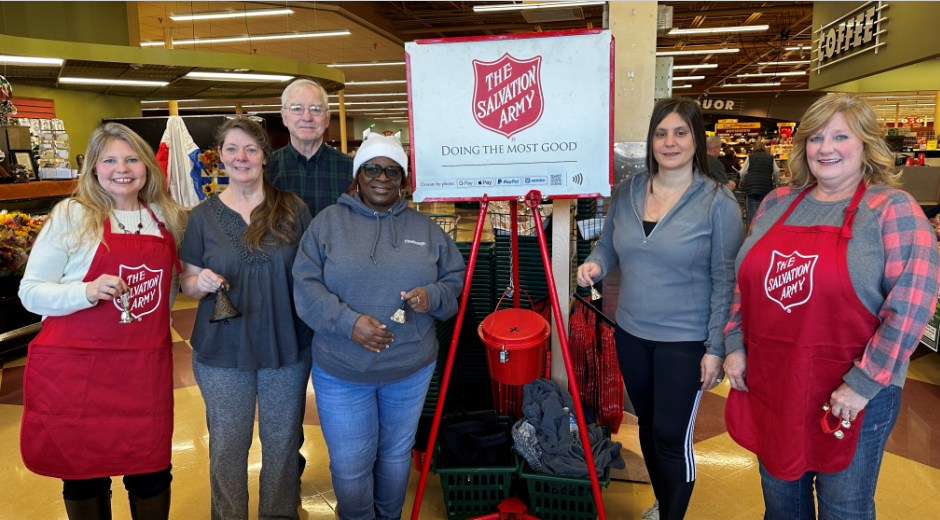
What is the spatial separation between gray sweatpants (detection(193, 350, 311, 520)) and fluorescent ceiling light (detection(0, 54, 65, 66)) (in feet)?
Result: 30.5

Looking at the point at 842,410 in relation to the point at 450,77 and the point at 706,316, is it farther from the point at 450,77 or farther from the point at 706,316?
the point at 450,77

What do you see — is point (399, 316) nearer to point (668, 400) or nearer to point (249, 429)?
point (249, 429)

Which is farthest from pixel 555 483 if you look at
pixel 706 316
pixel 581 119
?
pixel 581 119


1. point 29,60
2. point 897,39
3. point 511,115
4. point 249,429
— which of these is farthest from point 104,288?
point 29,60

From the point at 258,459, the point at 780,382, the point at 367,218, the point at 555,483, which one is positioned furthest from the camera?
the point at 258,459

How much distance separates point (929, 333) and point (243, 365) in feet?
14.6

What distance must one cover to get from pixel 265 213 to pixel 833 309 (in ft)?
6.10

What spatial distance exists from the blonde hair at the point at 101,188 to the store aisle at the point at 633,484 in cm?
151

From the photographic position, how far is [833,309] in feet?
5.10

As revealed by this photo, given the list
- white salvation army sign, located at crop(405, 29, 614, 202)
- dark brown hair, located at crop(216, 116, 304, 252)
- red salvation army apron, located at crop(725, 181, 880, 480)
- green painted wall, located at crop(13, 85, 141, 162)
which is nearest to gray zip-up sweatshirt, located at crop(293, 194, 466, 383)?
dark brown hair, located at crop(216, 116, 304, 252)

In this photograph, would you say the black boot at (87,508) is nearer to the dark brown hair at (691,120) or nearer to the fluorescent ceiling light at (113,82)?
the dark brown hair at (691,120)

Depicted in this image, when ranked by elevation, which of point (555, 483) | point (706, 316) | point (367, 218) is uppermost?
point (367, 218)

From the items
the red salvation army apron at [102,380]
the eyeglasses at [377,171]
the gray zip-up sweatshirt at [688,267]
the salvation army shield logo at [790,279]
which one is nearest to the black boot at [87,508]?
the red salvation army apron at [102,380]

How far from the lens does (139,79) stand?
11164 mm
